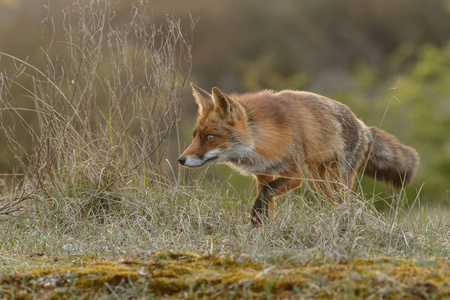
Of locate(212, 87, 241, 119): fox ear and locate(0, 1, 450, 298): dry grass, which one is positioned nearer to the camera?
locate(0, 1, 450, 298): dry grass

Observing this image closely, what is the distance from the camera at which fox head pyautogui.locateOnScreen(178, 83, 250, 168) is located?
5270 millimetres

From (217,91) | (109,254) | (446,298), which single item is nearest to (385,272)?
(446,298)

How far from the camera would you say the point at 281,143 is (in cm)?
547

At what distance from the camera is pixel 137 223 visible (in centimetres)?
473

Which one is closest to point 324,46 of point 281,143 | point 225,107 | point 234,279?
point 281,143

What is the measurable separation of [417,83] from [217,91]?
1356cm

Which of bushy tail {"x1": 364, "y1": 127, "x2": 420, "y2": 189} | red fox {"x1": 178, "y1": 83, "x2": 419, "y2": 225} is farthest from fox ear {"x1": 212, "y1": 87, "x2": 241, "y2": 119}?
bushy tail {"x1": 364, "y1": 127, "x2": 420, "y2": 189}

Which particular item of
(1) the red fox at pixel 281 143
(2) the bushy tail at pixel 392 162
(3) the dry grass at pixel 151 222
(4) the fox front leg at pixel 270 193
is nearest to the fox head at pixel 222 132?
(1) the red fox at pixel 281 143

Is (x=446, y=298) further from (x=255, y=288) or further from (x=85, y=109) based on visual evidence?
(x=85, y=109)

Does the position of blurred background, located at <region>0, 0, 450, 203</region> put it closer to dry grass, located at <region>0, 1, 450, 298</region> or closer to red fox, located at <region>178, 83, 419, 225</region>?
red fox, located at <region>178, 83, 419, 225</region>

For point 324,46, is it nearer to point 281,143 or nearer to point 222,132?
point 281,143

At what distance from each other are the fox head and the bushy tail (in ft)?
5.70

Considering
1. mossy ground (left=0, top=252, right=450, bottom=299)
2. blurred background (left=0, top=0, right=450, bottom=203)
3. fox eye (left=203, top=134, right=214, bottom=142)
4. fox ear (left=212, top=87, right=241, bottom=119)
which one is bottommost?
blurred background (left=0, top=0, right=450, bottom=203)

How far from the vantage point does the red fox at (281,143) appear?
209 inches
